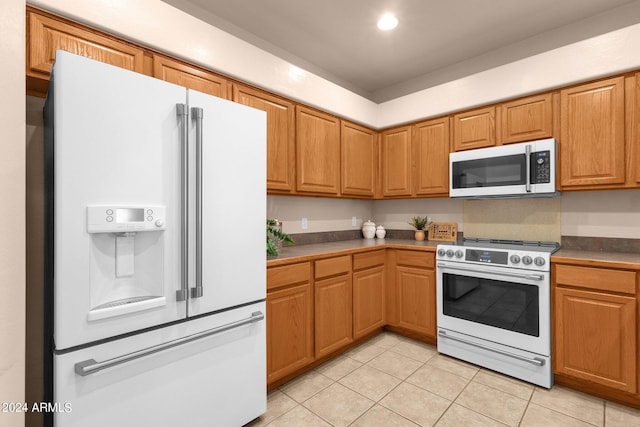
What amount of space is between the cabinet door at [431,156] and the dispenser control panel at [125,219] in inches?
101

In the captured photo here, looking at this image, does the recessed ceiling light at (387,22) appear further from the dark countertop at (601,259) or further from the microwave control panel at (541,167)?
the dark countertop at (601,259)

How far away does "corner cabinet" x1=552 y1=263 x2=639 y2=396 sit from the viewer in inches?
76.4

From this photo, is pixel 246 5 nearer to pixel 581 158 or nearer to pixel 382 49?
pixel 382 49

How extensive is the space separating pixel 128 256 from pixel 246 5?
2126 millimetres

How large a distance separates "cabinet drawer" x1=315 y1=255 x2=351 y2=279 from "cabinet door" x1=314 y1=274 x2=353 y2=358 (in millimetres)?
50

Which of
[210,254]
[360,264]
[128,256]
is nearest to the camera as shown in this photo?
[128,256]

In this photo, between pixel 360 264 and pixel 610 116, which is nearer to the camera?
pixel 610 116

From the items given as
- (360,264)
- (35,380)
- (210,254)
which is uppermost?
(210,254)

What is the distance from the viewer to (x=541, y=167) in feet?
8.00

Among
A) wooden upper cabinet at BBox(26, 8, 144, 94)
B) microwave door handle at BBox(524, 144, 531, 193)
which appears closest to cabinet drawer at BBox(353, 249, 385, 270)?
microwave door handle at BBox(524, 144, 531, 193)

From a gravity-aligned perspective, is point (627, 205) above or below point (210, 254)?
above

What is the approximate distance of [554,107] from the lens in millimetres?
2453

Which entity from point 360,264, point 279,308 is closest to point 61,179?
point 279,308

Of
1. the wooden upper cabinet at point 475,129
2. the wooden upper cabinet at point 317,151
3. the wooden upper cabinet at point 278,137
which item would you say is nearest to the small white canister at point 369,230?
the wooden upper cabinet at point 317,151
